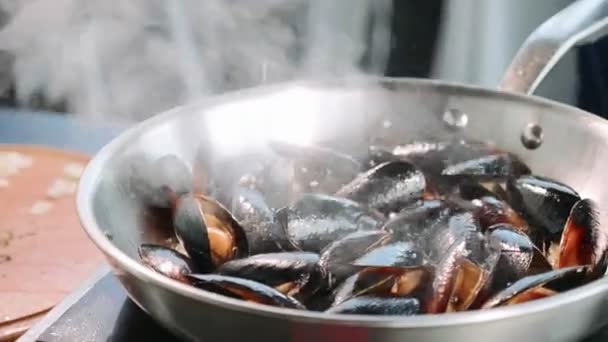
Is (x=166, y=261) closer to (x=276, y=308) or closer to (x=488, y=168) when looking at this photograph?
(x=276, y=308)

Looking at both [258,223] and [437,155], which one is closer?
[258,223]

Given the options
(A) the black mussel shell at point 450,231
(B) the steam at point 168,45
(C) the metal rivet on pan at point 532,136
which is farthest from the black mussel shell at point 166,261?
(B) the steam at point 168,45

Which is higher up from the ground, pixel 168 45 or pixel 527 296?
pixel 527 296

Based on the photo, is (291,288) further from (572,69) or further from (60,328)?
(572,69)

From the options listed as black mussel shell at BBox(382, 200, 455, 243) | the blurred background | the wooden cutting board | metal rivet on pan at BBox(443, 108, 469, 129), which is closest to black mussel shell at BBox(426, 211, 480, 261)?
black mussel shell at BBox(382, 200, 455, 243)

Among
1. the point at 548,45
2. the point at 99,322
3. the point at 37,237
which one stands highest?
the point at 548,45

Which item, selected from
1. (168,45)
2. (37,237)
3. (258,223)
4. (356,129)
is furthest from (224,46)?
(258,223)

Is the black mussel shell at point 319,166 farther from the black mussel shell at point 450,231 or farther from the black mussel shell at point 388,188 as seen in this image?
the black mussel shell at point 450,231
